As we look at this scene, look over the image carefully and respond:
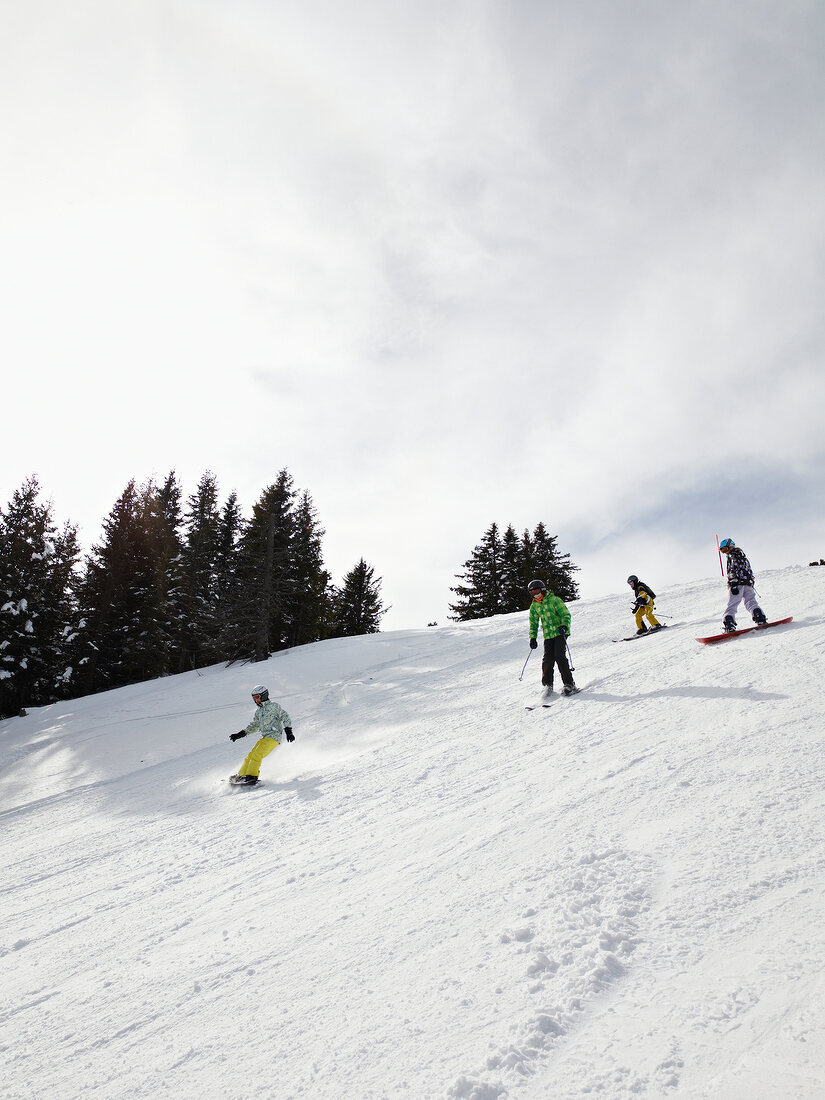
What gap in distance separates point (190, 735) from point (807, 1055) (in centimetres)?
1269

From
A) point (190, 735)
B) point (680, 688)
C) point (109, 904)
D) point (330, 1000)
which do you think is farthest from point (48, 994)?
point (190, 735)

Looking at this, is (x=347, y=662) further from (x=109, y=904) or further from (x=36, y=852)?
(x=109, y=904)

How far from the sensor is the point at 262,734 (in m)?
8.91

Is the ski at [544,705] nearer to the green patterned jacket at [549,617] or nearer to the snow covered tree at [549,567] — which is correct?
the green patterned jacket at [549,617]

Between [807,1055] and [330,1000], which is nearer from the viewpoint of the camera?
[807,1055]

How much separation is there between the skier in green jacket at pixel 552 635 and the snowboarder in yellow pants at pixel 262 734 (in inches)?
172

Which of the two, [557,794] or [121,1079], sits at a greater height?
[557,794]

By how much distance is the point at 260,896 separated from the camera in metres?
4.16

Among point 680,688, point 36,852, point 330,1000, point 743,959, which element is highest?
point 680,688

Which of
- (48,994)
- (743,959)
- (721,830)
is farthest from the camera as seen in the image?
(721,830)

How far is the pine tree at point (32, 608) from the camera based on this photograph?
24172 mm

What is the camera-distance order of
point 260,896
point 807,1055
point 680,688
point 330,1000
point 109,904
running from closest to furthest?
point 807,1055 → point 330,1000 → point 260,896 → point 109,904 → point 680,688

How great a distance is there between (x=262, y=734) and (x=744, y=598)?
30.0ft

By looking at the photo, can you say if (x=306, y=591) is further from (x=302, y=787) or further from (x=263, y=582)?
(x=302, y=787)
